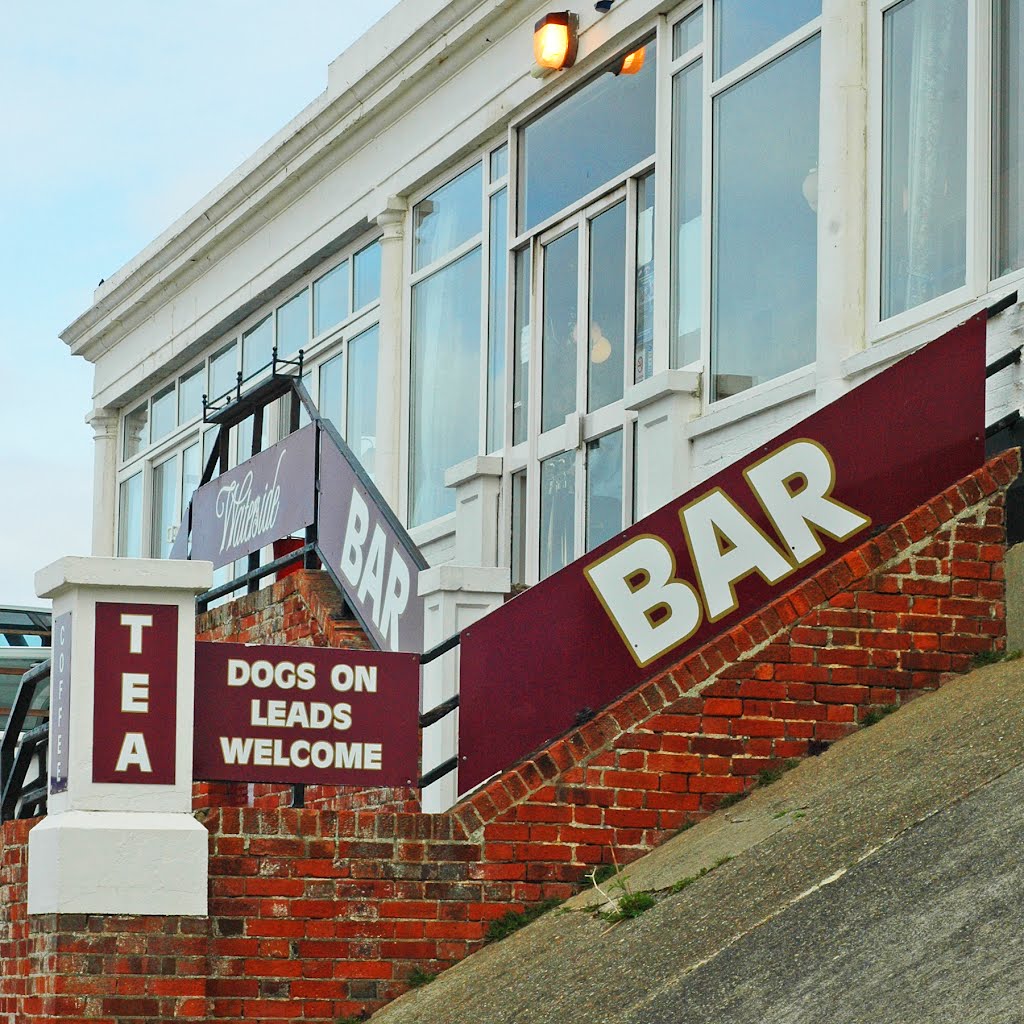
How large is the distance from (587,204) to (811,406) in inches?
145

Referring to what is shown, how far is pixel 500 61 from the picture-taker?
15773mm

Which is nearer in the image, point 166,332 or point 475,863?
point 475,863

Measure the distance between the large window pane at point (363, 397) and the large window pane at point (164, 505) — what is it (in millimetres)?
4888

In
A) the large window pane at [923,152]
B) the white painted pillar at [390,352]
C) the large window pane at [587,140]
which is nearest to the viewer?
the large window pane at [923,152]

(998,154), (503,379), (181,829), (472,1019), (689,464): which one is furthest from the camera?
(503,379)

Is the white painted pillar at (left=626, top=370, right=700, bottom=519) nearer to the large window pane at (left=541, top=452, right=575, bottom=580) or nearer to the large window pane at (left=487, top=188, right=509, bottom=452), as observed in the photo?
the large window pane at (left=541, top=452, right=575, bottom=580)

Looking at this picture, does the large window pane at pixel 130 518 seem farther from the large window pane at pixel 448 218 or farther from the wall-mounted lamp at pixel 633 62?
the wall-mounted lamp at pixel 633 62

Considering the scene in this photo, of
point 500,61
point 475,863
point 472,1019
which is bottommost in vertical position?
point 472,1019

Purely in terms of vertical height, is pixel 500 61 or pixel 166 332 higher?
pixel 166 332

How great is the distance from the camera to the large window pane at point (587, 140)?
14234 mm

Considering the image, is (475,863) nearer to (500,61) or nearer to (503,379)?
(503,379)

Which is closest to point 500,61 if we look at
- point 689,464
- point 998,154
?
point 689,464

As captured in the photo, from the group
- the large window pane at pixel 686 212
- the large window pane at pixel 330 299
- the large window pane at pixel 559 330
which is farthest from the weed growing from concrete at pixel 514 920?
the large window pane at pixel 330 299

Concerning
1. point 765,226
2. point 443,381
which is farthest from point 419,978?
point 443,381
